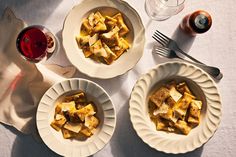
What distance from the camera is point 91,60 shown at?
119 cm

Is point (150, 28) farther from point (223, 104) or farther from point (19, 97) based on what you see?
point (19, 97)

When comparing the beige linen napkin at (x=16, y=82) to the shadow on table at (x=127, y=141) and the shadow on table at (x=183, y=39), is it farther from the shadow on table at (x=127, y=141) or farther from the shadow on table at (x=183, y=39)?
the shadow on table at (x=183, y=39)

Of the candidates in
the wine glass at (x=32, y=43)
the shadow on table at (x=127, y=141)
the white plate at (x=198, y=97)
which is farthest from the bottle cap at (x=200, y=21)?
the wine glass at (x=32, y=43)

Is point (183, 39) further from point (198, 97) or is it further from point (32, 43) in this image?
point (32, 43)

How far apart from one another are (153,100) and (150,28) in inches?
7.8

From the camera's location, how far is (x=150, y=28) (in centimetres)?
122

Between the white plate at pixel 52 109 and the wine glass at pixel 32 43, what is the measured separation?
0.30ft

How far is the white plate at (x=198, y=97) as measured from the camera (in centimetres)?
116

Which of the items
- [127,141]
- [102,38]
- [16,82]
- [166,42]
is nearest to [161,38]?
[166,42]

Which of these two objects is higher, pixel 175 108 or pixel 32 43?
pixel 32 43

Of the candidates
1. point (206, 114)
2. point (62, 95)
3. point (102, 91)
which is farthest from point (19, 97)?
point (206, 114)

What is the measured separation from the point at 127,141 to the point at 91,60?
0.79 ft

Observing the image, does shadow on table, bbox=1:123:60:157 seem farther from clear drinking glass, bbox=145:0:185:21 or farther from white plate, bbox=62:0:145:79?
clear drinking glass, bbox=145:0:185:21

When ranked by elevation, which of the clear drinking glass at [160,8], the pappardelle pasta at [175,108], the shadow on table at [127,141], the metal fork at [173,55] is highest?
the clear drinking glass at [160,8]
